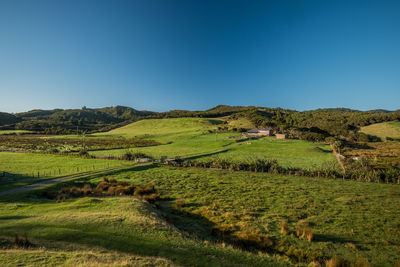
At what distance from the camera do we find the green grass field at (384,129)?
107 meters

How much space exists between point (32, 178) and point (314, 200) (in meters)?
42.9

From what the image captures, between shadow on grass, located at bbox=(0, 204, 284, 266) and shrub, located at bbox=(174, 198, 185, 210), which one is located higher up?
shadow on grass, located at bbox=(0, 204, 284, 266)

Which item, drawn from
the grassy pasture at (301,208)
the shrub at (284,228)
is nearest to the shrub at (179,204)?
the grassy pasture at (301,208)

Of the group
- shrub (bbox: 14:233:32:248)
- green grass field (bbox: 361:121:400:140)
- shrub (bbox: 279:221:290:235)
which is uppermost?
green grass field (bbox: 361:121:400:140)

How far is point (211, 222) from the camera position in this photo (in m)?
19.2

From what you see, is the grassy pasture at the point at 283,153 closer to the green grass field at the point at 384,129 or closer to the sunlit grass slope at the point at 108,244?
the sunlit grass slope at the point at 108,244

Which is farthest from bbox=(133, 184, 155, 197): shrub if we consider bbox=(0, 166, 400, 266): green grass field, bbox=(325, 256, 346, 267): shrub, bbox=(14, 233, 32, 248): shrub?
bbox=(325, 256, 346, 267): shrub

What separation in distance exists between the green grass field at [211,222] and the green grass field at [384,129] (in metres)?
102

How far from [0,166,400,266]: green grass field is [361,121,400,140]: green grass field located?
336 feet

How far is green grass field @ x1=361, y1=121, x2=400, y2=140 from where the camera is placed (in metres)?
107

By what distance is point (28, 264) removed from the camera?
26.4 feet

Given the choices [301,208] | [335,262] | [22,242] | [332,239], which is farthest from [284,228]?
[22,242]

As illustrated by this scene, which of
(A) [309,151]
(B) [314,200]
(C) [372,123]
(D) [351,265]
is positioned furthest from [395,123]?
(D) [351,265]

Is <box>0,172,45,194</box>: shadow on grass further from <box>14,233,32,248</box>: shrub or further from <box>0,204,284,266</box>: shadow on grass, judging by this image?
<box>14,233,32,248</box>: shrub
